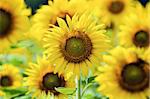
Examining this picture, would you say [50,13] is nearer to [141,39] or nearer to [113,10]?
[141,39]

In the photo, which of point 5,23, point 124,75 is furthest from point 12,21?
point 124,75

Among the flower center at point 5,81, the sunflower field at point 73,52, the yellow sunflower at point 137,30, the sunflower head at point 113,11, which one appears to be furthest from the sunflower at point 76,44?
the sunflower head at point 113,11

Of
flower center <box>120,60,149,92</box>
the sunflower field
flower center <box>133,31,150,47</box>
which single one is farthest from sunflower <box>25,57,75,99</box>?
flower center <box>133,31,150,47</box>

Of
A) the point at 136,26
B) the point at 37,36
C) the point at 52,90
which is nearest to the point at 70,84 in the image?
the point at 52,90

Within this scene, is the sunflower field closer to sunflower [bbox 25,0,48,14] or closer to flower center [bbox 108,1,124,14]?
sunflower [bbox 25,0,48,14]

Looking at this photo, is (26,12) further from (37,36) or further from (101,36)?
(101,36)
